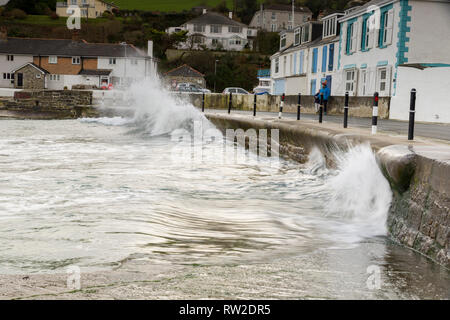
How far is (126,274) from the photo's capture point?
4328 mm

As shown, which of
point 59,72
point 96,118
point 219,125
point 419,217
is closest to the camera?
point 419,217

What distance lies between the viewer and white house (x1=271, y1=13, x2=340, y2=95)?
3834 cm

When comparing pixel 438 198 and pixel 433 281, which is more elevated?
pixel 438 198

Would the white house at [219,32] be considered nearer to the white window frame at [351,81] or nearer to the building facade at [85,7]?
the building facade at [85,7]

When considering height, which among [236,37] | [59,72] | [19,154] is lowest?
[19,154]

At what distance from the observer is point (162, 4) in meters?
136

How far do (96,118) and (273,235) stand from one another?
1422 inches

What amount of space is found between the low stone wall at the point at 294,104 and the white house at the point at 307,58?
19.6ft

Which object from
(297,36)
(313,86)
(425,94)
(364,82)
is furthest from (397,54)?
(297,36)

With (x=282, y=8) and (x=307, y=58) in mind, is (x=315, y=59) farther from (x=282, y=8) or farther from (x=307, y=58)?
(x=282, y=8)

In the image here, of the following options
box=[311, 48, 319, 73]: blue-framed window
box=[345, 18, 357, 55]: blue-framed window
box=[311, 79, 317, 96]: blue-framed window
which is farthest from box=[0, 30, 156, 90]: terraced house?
box=[345, 18, 357, 55]: blue-framed window

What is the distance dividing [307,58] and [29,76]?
4270cm

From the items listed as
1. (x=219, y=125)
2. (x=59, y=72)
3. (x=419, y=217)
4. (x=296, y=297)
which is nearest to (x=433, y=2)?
(x=219, y=125)

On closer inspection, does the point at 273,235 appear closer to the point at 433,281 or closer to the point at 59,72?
the point at 433,281
